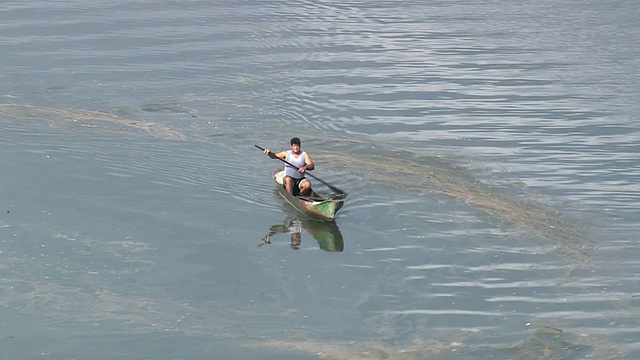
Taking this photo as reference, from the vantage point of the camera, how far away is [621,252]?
2114cm

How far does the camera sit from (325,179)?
24.6 m

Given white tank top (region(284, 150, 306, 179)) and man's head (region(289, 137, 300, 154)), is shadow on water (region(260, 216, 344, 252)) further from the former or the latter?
man's head (region(289, 137, 300, 154))

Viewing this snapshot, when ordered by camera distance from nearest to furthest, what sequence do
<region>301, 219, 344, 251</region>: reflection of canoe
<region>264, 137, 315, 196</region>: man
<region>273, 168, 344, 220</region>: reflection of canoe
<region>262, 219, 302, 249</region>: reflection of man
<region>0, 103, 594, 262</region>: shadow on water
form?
1. <region>301, 219, 344, 251</region>: reflection of canoe
2. <region>262, 219, 302, 249</region>: reflection of man
3. <region>0, 103, 594, 262</region>: shadow on water
4. <region>273, 168, 344, 220</region>: reflection of canoe
5. <region>264, 137, 315, 196</region>: man

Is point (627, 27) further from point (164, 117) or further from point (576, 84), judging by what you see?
point (164, 117)

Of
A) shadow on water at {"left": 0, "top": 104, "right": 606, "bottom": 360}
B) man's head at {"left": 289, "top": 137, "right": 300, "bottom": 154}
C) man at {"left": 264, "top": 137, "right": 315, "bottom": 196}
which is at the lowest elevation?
shadow on water at {"left": 0, "top": 104, "right": 606, "bottom": 360}

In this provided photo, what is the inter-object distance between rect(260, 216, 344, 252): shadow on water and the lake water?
0.10m

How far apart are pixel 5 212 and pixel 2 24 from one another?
15.2 m

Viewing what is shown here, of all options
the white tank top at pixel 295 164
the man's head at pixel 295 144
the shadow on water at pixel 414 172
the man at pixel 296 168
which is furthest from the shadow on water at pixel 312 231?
the shadow on water at pixel 414 172

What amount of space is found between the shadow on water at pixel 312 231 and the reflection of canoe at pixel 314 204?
0.17m

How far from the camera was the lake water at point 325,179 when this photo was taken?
60.3 ft

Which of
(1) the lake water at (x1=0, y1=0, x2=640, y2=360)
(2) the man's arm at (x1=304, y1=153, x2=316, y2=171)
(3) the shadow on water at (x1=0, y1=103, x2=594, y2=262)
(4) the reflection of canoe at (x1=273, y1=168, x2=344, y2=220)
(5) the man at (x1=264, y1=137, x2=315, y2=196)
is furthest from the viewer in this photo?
(2) the man's arm at (x1=304, y1=153, x2=316, y2=171)

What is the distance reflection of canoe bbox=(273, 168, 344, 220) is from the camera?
22.4 meters

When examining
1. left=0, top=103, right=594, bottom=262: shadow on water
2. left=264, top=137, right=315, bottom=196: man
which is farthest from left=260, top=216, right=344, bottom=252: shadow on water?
left=0, top=103, right=594, bottom=262: shadow on water

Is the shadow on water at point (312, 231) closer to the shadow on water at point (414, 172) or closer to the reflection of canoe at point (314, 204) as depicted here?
the reflection of canoe at point (314, 204)
